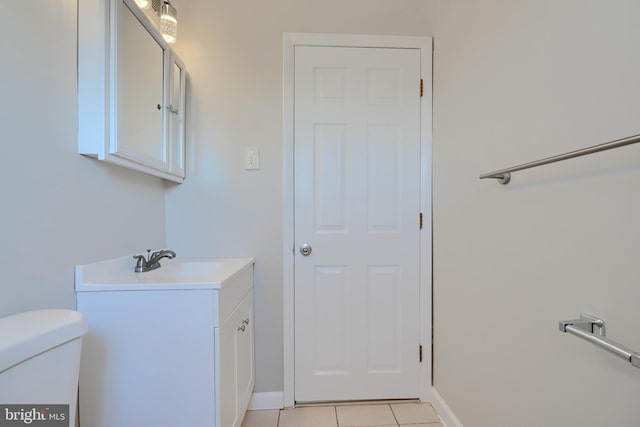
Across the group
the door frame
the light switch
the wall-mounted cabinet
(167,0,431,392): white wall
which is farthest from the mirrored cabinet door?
the door frame

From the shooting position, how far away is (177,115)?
154 centimetres

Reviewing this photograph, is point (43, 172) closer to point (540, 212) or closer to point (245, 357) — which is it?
point (245, 357)

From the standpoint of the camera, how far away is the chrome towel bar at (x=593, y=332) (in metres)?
0.60

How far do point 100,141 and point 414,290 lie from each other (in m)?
1.68

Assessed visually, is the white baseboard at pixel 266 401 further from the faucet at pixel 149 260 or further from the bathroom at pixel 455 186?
the faucet at pixel 149 260

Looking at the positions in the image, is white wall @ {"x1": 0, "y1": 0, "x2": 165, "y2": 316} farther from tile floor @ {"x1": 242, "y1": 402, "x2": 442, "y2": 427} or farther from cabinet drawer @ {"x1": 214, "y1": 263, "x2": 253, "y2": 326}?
tile floor @ {"x1": 242, "y1": 402, "x2": 442, "y2": 427}

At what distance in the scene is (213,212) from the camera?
1.66 m

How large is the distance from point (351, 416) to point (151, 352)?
1.13 metres

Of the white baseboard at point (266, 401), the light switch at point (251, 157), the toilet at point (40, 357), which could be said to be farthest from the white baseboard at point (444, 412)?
the light switch at point (251, 157)

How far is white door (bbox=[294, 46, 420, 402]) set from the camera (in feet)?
5.42

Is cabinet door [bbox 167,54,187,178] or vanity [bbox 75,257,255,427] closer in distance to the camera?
vanity [bbox 75,257,255,427]

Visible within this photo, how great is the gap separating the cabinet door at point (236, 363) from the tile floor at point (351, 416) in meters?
0.18

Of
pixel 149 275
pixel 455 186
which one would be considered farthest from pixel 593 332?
pixel 149 275
